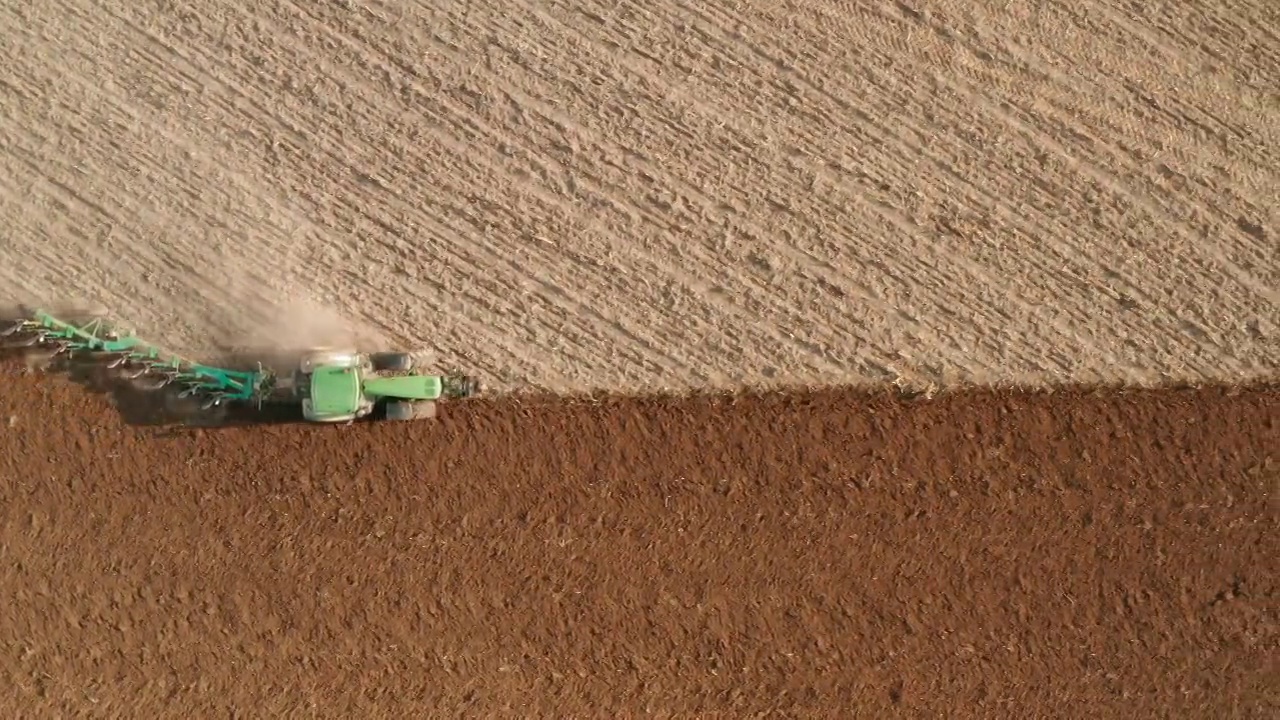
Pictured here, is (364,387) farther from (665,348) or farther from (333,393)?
(665,348)

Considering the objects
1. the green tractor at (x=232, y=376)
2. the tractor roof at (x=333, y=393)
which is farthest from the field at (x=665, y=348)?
the tractor roof at (x=333, y=393)

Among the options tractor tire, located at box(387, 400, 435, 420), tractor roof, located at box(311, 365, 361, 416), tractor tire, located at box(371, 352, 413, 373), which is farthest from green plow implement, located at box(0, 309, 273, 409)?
tractor tire, located at box(387, 400, 435, 420)

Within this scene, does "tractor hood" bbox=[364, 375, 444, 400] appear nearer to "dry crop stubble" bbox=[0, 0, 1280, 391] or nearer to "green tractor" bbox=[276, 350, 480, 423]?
"green tractor" bbox=[276, 350, 480, 423]

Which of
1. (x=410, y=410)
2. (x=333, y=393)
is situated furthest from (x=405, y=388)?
(x=333, y=393)

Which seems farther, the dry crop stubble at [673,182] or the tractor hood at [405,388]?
the dry crop stubble at [673,182]

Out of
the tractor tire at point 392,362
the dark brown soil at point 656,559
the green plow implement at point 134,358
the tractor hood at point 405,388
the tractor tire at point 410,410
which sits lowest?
the dark brown soil at point 656,559

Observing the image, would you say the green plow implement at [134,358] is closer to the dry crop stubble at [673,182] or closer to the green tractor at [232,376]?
the green tractor at [232,376]

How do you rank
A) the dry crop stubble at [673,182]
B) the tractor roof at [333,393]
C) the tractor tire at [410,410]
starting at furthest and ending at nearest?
1. the dry crop stubble at [673,182]
2. the tractor tire at [410,410]
3. the tractor roof at [333,393]

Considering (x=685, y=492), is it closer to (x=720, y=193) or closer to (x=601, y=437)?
(x=601, y=437)

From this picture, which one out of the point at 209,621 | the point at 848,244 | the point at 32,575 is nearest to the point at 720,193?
the point at 848,244
